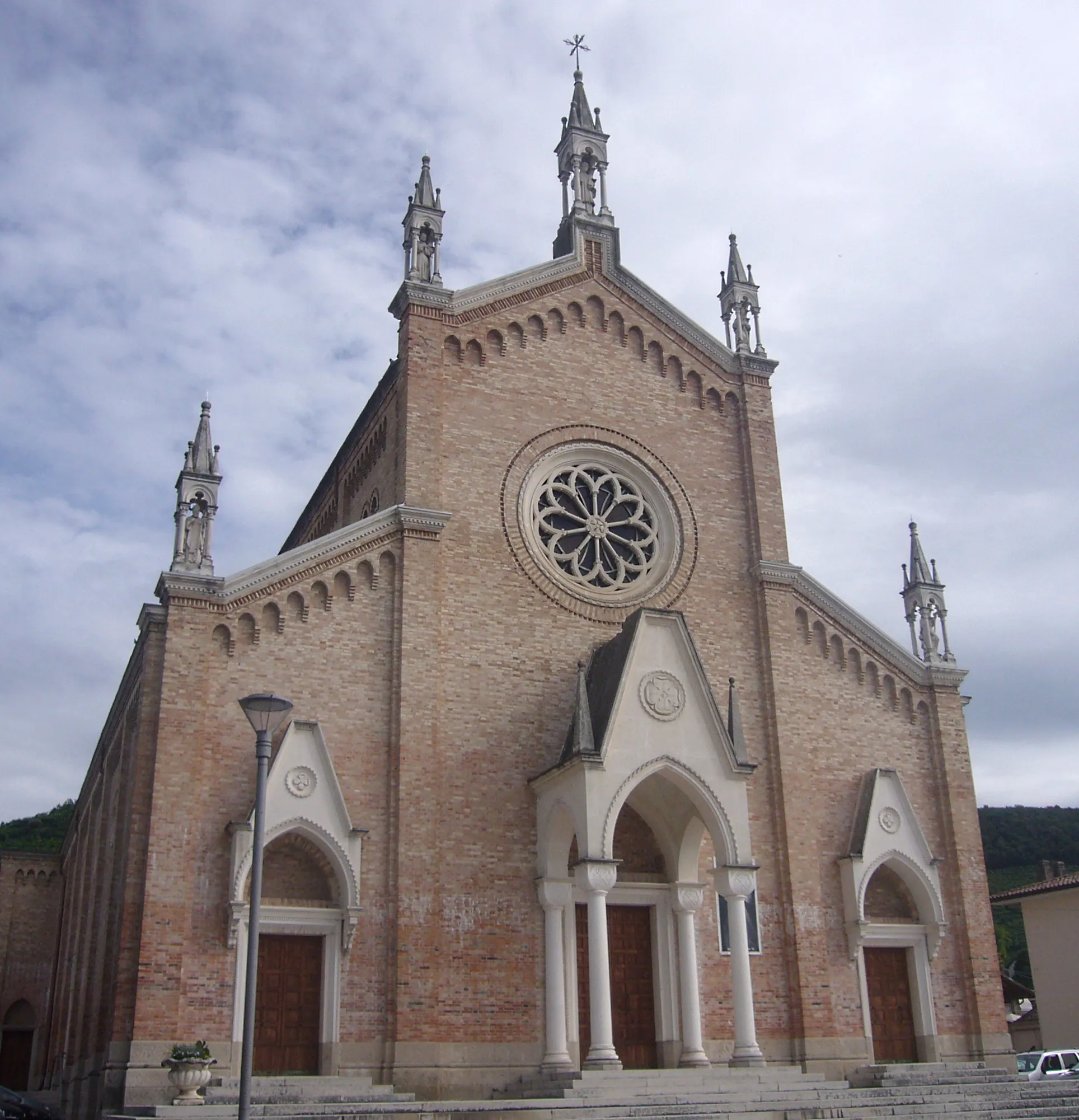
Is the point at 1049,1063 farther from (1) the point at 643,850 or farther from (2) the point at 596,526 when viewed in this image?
(2) the point at 596,526

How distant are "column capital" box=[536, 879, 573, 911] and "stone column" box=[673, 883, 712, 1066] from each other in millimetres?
2069

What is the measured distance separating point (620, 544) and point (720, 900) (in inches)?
282

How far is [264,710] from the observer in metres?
12.7

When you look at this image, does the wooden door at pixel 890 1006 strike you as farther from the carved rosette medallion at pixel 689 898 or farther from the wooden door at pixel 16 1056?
the wooden door at pixel 16 1056

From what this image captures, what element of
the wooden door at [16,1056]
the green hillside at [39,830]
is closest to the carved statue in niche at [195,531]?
the wooden door at [16,1056]

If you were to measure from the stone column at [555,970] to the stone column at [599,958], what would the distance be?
482 mm

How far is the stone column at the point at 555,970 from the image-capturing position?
60.8 ft

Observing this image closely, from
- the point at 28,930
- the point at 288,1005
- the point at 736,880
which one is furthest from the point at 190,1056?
the point at 28,930

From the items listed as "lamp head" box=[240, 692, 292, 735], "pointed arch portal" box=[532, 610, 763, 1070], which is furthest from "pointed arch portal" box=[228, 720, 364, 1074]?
"lamp head" box=[240, 692, 292, 735]

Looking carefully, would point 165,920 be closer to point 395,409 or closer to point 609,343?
point 395,409

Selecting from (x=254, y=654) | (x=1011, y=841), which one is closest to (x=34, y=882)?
(x=254, y=654)

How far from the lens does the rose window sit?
2298cm

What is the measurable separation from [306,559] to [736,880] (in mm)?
9087

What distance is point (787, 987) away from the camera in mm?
21141
